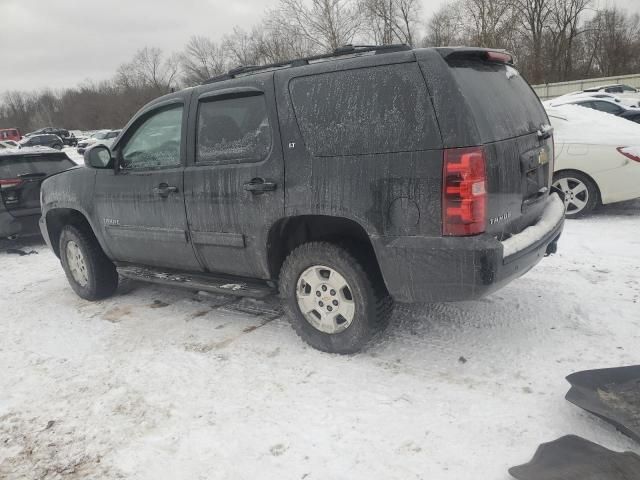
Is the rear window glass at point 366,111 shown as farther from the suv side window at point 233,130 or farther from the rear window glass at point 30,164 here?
the rear window glass at point 30,164

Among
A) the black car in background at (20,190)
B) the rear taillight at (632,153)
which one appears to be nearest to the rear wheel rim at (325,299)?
the rear taillight at (632,153)

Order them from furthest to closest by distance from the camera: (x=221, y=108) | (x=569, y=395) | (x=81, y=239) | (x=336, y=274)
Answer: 1. (x=81, y=239)
2. (x=221, y=108)
3. (x=336, y=274)
4. (x=569, y=395)

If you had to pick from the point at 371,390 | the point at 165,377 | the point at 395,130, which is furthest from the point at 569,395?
the point at 165,377

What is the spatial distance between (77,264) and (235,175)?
8.62 ft

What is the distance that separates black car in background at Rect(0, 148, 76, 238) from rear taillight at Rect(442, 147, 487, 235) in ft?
22.6

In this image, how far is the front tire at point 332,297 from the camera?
3279 millimetres

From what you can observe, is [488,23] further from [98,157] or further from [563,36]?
[98,157]

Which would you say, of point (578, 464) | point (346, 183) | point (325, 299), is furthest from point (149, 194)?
point (578, 464)

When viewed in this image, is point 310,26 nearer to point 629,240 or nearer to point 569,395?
point 629,240

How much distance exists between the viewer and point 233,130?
3.70 meters

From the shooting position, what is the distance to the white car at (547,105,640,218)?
645cm

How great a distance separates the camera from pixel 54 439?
2.88 meters

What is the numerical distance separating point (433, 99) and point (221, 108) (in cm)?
169

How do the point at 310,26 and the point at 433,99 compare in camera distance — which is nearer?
the point at 433,99
